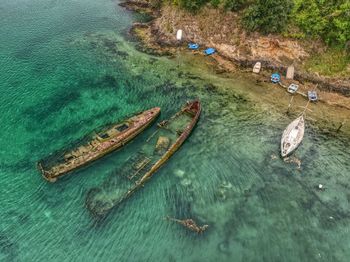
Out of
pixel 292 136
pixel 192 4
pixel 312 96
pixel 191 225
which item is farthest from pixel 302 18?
pixel 191 225

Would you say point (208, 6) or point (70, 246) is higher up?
point (208, 6)

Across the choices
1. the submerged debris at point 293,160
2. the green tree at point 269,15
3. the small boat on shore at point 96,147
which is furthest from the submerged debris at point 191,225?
the green tree at point 269,15

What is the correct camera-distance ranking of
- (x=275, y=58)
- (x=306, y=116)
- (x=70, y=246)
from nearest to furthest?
(x=70, y=246) → (x=306, y=116) → (x=275, y=58)

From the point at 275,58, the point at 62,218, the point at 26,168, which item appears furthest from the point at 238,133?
the point at 26,168

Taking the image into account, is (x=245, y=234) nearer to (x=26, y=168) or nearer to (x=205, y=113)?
(x=205, y=113)

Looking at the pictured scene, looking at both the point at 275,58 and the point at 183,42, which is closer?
the point at 275,58

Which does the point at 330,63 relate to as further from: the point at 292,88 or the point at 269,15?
the point at 269,15
